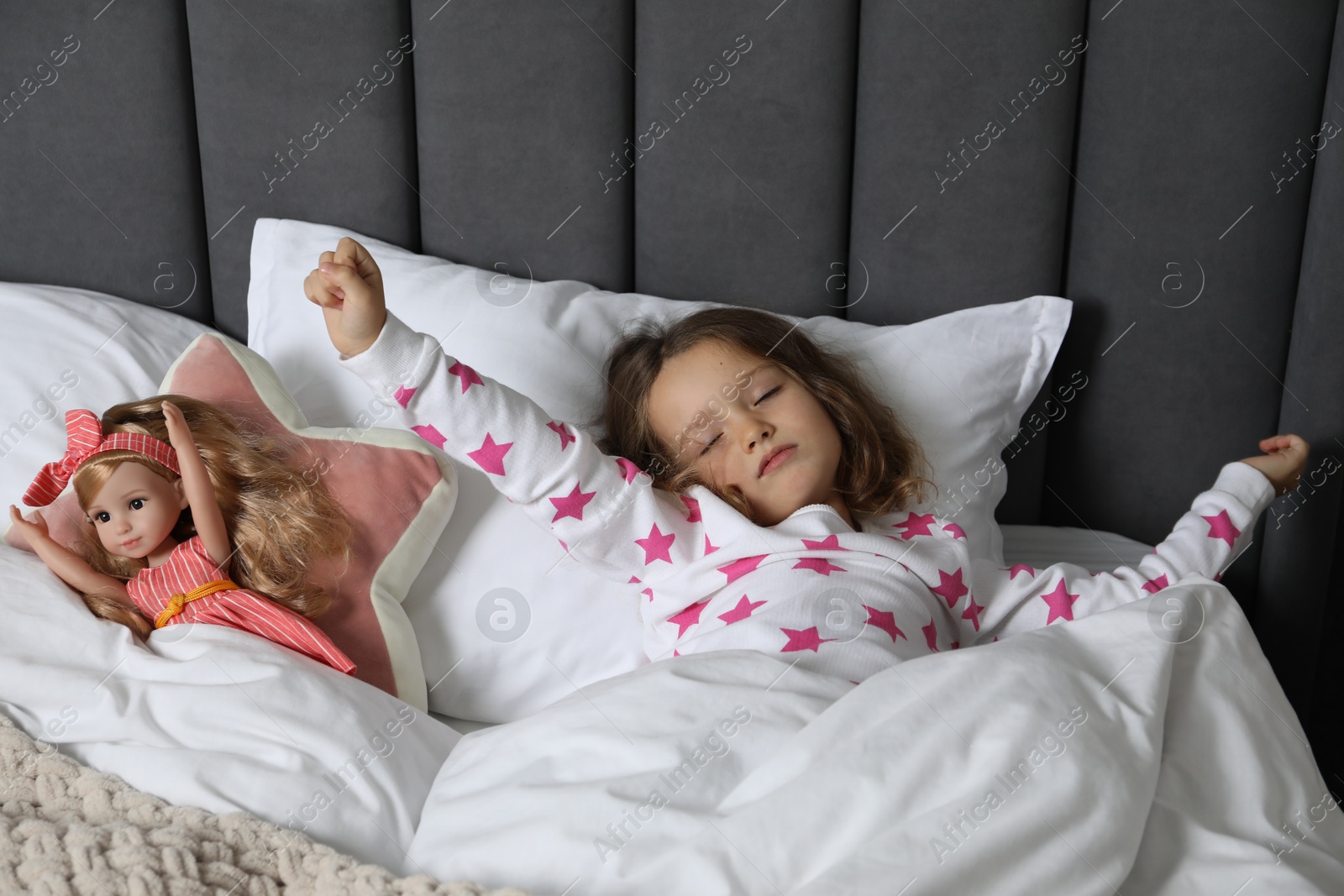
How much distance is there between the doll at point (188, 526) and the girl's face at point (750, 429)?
368mm

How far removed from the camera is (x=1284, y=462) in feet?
3.77

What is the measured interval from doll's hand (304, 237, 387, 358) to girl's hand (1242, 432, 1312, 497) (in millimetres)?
983

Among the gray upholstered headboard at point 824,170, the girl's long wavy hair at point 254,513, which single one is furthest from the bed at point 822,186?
the girl's long wavy hair at point 254,513

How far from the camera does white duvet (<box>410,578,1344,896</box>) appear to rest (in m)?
0.65

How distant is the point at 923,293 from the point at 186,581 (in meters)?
0.89

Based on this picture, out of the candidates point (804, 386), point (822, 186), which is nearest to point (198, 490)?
point (804, 386)

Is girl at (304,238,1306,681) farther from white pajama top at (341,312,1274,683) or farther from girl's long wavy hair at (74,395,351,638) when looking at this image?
girl's long wavy hair at (74,395,351,638)

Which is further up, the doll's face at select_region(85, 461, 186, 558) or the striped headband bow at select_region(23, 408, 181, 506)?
the striped headband bow at select_region(23, 408, 181, 506)

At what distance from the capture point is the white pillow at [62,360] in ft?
3.47

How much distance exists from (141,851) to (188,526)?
0.40 metres

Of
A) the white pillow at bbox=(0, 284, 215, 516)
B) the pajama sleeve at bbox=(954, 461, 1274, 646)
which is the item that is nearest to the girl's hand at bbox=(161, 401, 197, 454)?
the white pillow at bbox=(0, 284, 215, 516)

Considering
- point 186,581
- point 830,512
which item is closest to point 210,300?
point 186,581

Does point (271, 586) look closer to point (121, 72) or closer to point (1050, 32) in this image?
point (121, 72)

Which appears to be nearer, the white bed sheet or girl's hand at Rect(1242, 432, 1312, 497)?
the white bed sheet
